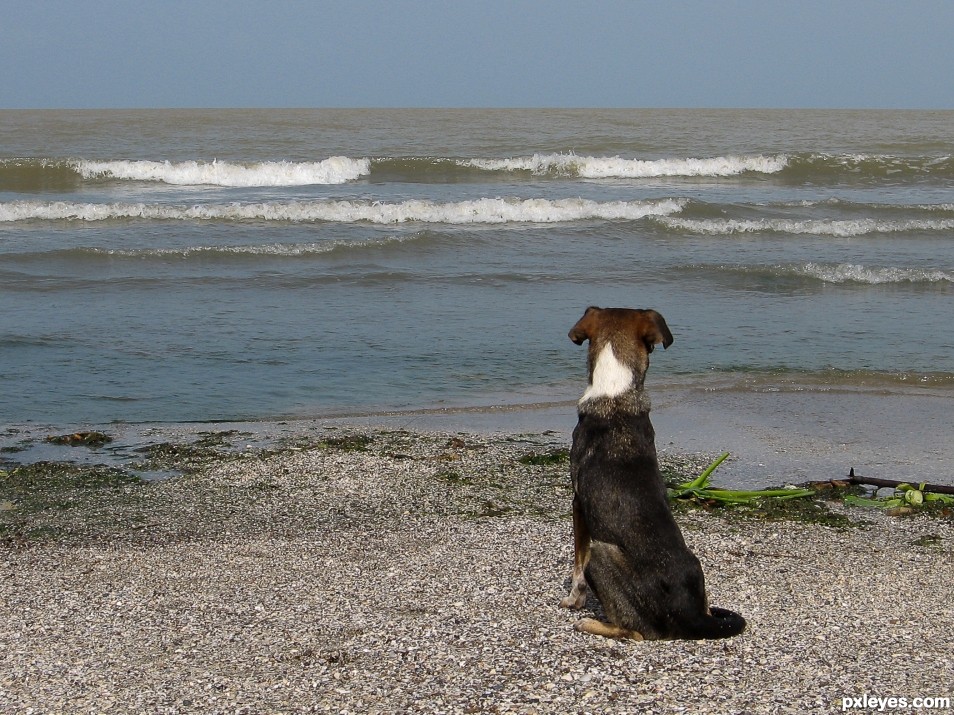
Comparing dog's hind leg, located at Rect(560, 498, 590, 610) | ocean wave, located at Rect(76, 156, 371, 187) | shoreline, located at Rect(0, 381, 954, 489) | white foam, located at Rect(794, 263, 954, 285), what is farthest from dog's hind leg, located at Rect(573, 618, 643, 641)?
ocean wave, located at Rect(76, 156, 371, 187)

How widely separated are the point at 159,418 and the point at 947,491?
20.9 feet

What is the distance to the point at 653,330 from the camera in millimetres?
5043

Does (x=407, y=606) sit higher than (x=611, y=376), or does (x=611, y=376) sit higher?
(x=611, y=376)

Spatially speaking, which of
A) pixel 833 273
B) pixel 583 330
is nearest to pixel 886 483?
pixel 583 330

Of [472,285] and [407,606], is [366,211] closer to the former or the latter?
[472,285]

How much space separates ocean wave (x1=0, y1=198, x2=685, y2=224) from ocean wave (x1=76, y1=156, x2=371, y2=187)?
628 centimetres

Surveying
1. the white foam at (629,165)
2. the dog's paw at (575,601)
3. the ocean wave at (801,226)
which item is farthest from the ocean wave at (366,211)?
the dog's paw at (575,601)

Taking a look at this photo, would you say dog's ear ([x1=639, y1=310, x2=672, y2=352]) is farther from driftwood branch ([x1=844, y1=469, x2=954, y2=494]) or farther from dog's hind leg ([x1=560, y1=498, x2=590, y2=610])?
driftwood branch ([x1=844, y1=469, x2=954, y2=494])

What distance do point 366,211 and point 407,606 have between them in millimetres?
19435

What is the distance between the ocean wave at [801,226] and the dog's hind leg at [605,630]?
17.7 meters

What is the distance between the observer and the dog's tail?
480 centimetres

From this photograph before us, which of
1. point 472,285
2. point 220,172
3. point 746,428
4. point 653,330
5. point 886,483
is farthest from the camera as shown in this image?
point 220,172

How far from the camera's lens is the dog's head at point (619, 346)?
16.7 ft

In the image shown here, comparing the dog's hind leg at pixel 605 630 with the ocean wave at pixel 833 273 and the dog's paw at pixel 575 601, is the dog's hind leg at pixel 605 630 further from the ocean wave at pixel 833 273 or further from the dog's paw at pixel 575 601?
the ocean wave at pixel 833 273
